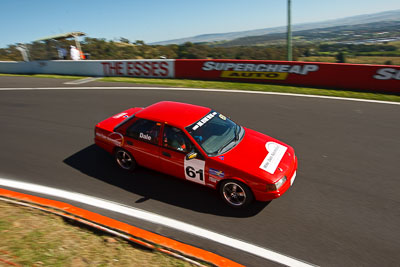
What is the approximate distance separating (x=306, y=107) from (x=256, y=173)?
638cm

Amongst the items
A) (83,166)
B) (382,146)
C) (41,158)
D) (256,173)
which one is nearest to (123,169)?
(83,166)

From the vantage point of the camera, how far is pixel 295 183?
5.47 meters

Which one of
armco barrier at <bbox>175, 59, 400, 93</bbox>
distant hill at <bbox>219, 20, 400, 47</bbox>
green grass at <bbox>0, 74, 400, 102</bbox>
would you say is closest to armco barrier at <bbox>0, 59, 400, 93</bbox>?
armco barrier at <bbox>175, 59, 400, 93</bbox>

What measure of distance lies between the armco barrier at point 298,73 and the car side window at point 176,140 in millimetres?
9222

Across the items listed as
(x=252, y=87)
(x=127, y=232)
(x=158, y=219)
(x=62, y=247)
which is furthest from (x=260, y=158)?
(x=252, y=87)

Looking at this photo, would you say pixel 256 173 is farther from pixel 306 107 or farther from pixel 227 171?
pixel 306 107

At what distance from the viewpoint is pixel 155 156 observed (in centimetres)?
524

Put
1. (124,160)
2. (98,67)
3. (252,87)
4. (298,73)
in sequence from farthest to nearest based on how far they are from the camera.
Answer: (98,67), (252,87), (298,73), (124,160)

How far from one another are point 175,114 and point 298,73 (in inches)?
355

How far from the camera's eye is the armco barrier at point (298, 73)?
435 inches

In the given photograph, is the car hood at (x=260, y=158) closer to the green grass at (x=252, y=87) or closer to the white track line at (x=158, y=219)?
the white track line at (x=158, y=219)

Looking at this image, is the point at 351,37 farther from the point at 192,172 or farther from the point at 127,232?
the point at 127,232

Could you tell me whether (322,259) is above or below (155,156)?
below

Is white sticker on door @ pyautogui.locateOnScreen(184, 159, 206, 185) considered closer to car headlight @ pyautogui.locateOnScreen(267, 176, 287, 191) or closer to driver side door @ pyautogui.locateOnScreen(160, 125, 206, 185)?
driver side door @ pyautogui.locateOnScreen(160, 125, 206, 185)
